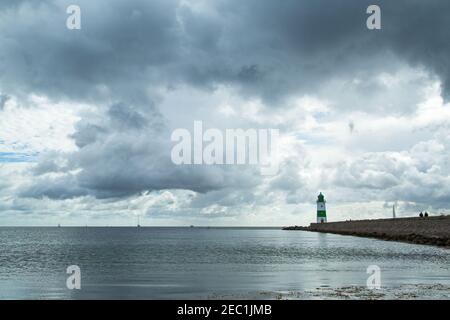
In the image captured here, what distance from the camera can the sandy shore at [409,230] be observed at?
263 feet

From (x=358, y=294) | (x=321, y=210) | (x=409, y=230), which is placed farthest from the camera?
(x=321, y=210)

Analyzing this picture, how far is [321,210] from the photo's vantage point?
186 metres

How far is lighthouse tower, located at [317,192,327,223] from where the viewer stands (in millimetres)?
179500

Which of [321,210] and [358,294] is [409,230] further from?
[321,210]

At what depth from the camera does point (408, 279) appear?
33.2 meters

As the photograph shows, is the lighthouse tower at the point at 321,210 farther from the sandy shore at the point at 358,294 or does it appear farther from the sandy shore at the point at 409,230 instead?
the sandy shore at the point at 358,294

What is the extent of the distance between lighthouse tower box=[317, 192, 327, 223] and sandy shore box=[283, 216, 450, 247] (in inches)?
1142

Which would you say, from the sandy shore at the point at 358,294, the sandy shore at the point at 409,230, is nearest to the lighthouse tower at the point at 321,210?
the sandy shore at the point at 409,230

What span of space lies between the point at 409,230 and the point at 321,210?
87.8 meters

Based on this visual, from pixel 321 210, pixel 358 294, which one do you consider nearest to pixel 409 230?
pixel 358 294

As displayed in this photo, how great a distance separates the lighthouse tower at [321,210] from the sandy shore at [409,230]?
29.0 meters
